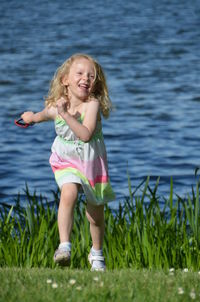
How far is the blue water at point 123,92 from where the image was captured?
12.3 m

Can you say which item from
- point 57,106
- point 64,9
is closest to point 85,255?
point 57,106

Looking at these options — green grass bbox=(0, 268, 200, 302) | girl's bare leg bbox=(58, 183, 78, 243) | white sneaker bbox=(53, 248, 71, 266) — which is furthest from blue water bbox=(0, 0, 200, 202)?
green grass bbox=(0, 268, 200, 302)

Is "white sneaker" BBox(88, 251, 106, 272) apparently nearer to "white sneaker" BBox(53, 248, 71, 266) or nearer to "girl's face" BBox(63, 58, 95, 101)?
"white sneaker" BBox(53, 248, 71, 266)

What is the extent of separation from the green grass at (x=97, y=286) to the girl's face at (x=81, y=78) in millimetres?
1157

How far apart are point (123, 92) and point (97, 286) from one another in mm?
13710

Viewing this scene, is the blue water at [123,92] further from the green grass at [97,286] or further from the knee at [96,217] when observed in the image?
the green grass at [97,286]

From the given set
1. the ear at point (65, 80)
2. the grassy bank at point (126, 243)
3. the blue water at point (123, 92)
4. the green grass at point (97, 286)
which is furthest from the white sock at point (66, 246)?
the blue water at point (123, 92)

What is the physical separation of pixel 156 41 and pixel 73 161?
79.8 ft

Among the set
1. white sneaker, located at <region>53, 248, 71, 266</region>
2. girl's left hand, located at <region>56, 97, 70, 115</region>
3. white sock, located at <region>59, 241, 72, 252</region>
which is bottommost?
white sneaker, located at <region>53, 248, 71, 266</region>

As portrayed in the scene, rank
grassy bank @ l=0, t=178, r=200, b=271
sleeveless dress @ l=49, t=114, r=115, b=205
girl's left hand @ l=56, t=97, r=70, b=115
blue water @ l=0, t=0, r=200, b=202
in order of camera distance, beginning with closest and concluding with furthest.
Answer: girl's left hand @ l=56, t=97, r=70, b=115, sleeveless dress @ l=49, t=114, r=115, b=205, grassy bank @ l=0, t=178, r=200, b=271, blue water @ l=0, t=0, r=200, b=202

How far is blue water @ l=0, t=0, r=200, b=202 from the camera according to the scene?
12.3 m

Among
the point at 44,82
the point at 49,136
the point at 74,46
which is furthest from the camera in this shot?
the point at 74,46

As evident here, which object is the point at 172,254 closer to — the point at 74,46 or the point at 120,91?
the point at 120,91

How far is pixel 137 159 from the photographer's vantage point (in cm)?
1284
